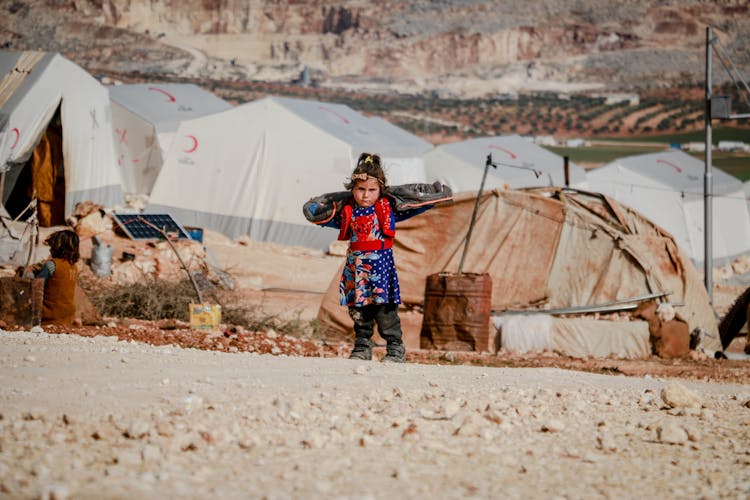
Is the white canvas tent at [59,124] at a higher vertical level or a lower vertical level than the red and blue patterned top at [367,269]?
higher

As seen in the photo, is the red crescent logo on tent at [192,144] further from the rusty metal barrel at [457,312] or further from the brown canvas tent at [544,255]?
the rusty metal barrel at [457,312]

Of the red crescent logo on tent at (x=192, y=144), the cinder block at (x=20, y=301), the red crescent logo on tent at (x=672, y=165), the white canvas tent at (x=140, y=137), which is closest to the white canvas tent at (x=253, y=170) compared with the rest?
the red crescent logo on tent at (x=192, y=144)

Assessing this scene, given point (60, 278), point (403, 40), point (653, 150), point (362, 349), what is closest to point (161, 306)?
point (60, 278)

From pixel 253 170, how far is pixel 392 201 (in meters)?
12.7

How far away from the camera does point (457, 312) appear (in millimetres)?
9141

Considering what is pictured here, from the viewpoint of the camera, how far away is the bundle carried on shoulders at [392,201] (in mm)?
6273

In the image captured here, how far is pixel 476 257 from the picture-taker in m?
11.1

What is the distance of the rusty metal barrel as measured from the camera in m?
9.04

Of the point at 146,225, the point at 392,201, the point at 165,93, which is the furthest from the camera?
the point at 165,93

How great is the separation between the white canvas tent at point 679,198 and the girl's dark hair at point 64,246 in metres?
14.8

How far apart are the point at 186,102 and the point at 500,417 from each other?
66.2 feet

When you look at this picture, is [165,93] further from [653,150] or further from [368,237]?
[653,150]

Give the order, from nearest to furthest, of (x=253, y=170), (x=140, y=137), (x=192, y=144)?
(x=253, y=170) < (x=192, y=144) < (x=140, y=137)

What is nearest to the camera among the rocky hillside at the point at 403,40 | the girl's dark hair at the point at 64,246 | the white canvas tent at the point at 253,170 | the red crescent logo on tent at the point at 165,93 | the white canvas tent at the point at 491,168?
the girl's dark hair at the point at 64,246
